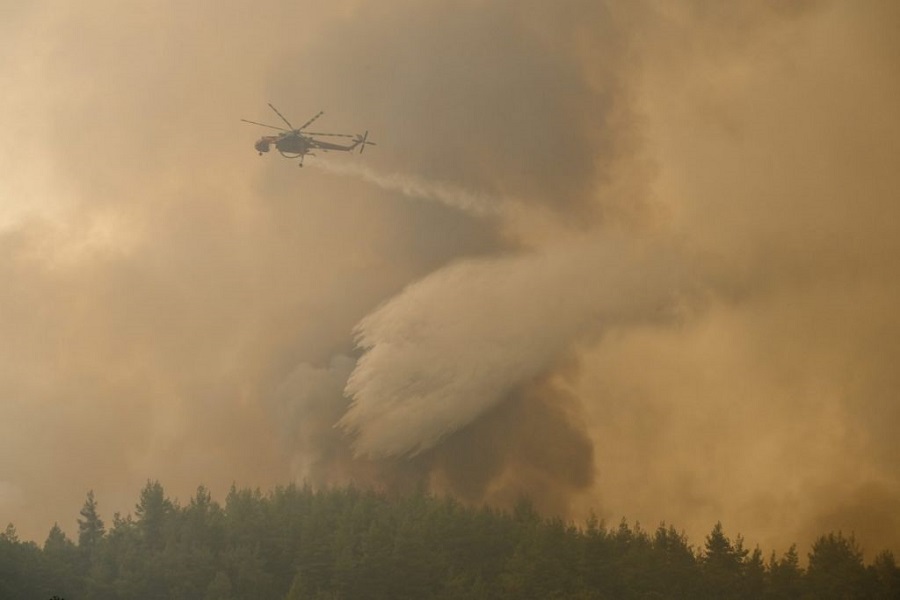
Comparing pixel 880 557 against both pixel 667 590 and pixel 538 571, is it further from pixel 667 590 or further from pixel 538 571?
pixel 538 571

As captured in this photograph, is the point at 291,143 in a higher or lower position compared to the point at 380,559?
higher

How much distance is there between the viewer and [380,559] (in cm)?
13050

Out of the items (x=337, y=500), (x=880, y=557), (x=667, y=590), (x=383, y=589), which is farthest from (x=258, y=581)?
(x=880, y=557)

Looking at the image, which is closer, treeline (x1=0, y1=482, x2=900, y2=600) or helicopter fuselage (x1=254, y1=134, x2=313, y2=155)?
treeline (x1=0, y1=482, x2=900, y2=600)

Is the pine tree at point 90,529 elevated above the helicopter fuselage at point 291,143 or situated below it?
below

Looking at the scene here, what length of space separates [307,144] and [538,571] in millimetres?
49914

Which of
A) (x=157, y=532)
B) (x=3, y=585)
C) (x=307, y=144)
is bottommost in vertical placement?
(x=3, y=585)

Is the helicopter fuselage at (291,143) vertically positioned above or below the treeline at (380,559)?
above

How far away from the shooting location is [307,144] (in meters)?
142

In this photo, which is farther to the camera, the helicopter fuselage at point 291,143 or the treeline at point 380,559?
the helicopter fuselage at point 291,143

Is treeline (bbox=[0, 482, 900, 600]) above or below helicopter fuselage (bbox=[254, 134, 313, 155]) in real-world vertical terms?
below

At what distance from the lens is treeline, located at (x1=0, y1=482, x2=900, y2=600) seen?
124062mm

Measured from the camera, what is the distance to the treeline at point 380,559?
12406 cm

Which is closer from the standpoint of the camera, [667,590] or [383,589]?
[383,589]
